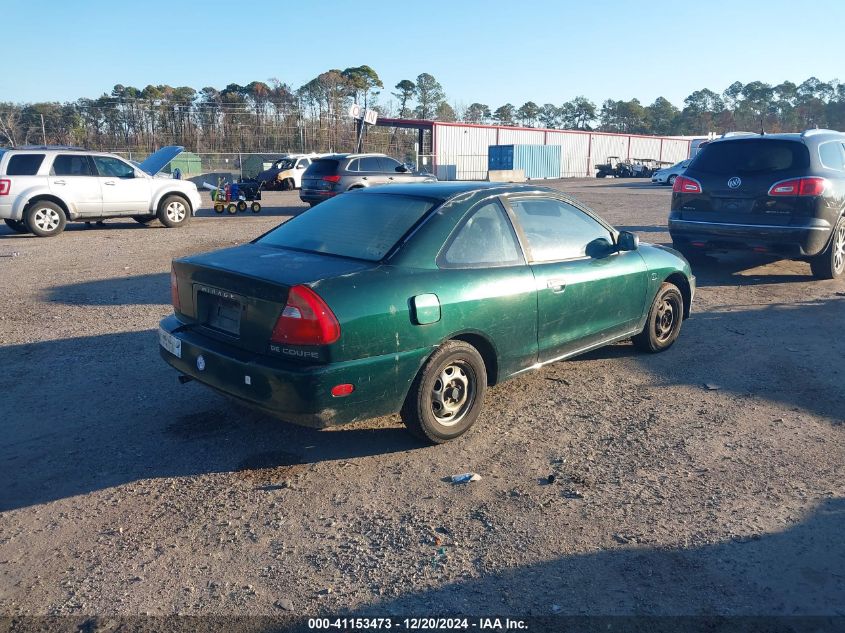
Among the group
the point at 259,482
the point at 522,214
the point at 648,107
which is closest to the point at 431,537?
the point at 259,482

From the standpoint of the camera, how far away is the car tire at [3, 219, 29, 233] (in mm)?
Answer: 13445

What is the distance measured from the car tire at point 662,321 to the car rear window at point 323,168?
13.4m

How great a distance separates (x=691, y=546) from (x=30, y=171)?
45.7ft

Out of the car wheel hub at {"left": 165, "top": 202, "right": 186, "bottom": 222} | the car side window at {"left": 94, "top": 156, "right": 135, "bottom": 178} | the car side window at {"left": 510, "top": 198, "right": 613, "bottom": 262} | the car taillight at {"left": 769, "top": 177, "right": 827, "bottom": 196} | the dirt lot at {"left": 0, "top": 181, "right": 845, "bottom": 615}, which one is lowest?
the dirt lot at {"left": 0, "top": 181, "right": 845, "bottom": 615}

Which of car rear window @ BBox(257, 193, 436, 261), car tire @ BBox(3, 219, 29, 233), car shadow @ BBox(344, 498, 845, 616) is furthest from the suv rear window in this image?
car shadow @ BBox(344, 498, 845, 616)

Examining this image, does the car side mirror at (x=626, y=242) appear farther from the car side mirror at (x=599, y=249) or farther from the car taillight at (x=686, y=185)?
the car taillight at (x=686, y=185)

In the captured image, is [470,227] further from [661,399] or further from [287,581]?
[287,581]

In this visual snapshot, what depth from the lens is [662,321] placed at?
6.23m

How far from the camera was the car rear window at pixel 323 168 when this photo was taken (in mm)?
18359

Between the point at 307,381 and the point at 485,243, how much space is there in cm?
165

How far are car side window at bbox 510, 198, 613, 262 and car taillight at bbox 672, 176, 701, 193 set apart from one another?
438 cm

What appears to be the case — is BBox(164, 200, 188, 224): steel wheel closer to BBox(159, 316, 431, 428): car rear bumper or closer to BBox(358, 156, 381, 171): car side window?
BBox(358, 156, 381, 171): car side window

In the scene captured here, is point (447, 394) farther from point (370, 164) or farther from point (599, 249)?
point (370, 164)

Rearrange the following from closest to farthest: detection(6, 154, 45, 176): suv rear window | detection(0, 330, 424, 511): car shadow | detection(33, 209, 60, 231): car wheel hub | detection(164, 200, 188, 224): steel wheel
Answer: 1. detection(0, 330, 424, 511): car shadow
2. detection(6, 154, 45, 176): suv rear window
3. detection(33, 209, 60, 231): car wheel hub
4. detection(164, 200, 188, 224): steel wheel
